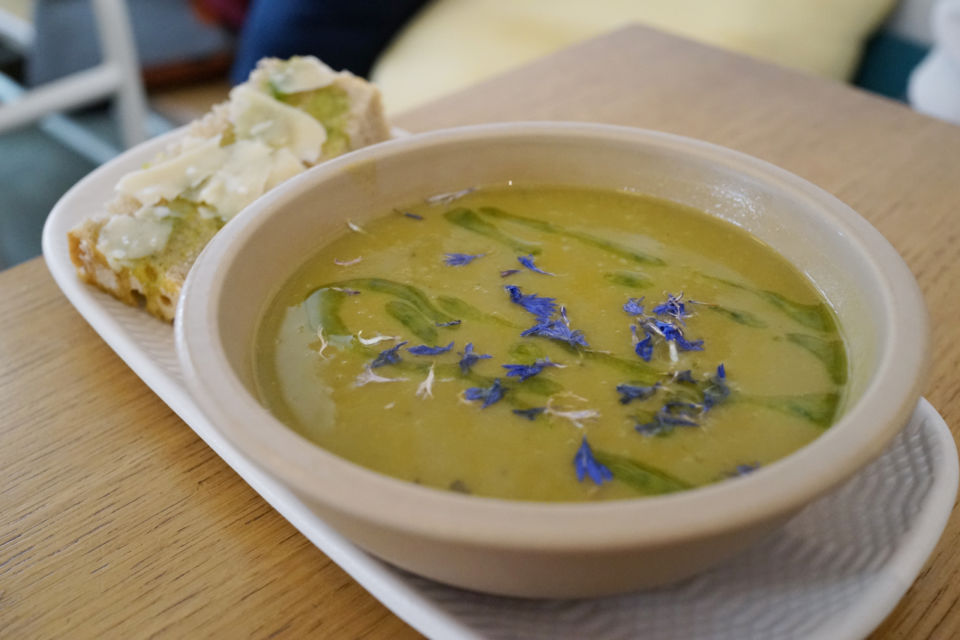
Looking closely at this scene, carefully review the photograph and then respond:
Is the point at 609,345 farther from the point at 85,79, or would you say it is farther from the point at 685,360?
the point at 85,79

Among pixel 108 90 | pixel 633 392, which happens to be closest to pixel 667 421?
pixel 633 392

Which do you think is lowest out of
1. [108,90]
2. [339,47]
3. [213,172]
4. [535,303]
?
[108,90]

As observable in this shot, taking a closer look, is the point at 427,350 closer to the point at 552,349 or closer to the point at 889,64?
the point at 552,349

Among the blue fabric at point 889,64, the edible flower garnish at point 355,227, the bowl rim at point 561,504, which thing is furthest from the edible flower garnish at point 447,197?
the blue fabric at point 889,64

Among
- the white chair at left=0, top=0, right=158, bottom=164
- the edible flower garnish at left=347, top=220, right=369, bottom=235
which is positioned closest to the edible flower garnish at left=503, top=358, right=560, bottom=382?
the edible flower garnish at left=347, top=220, right=369, bottom=235

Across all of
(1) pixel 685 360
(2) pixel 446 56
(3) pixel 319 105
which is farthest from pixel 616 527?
(2) pixel 446 56

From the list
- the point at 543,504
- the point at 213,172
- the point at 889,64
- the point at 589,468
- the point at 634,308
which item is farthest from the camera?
the point at 889,64

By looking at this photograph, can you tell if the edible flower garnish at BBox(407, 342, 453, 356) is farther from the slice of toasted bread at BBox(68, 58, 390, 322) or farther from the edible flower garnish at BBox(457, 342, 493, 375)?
the slice of toasted bread at BBox(68, 58, 390, 322)

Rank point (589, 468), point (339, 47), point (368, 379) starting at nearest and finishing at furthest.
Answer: point (589, 468) → point (368, 379) → point (339, 47)
